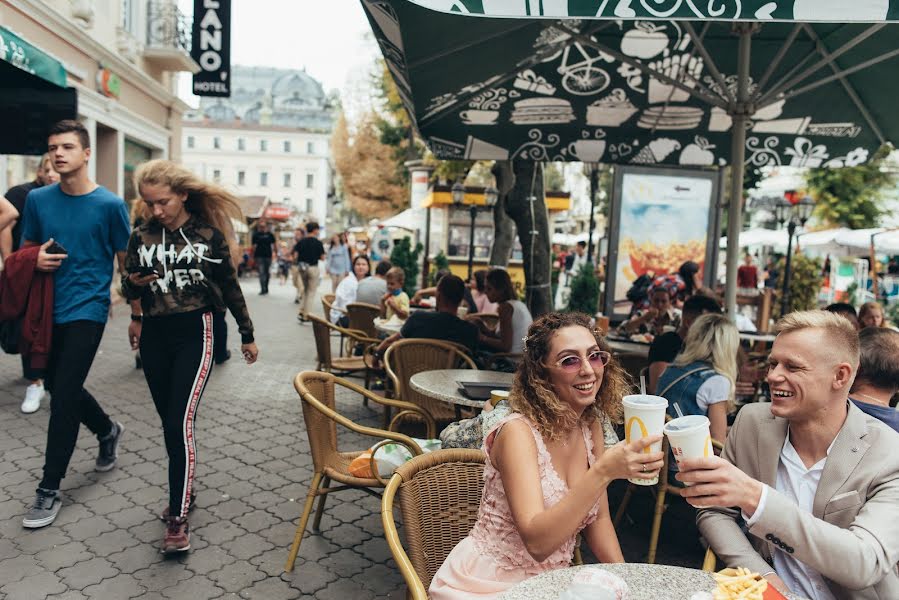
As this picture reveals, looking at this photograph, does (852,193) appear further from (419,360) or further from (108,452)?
(108,452)

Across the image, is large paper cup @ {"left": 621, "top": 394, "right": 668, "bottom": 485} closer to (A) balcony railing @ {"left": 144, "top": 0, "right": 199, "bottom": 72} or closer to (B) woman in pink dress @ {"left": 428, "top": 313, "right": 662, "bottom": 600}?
(B) woman in pink dress @ {"left": 428, "top": 313, "right": 662, "bottom": 600}

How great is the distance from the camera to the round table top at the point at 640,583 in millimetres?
1732

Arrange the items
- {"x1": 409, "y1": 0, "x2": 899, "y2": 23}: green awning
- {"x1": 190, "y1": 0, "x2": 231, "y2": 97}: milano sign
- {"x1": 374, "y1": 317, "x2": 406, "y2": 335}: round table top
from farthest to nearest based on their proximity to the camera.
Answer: {"x1": 190, "y1": 0, "x2": 231, "y2": 97}: milano sign, {"x1": 374, "y1": 317, "x2": 406, "y2": 335}: round table top, {"x1": 409, "y1": 0, "x2": 899, "y2": 23}: green awning

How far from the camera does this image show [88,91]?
1301cm

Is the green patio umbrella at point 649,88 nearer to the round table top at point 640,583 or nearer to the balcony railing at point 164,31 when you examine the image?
the round table top at point 640,583

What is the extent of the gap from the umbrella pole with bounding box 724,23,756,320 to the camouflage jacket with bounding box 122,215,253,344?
3.51 m

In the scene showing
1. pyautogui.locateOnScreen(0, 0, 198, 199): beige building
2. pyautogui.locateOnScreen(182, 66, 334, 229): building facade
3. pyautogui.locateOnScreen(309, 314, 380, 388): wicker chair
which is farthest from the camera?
pyautogui.locateOnScreen(182, 66, 334, 229): building facade

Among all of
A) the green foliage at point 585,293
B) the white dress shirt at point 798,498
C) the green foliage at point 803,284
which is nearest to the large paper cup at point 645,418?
the white dress shirt at point 798,498

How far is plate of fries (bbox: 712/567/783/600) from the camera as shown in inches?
62.5

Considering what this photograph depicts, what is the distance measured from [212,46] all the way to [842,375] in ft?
40.2

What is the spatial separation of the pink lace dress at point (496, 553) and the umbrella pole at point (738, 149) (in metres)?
3.61

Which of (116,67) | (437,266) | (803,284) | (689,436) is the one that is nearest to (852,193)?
(803,284)

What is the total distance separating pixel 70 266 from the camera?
4.13 m

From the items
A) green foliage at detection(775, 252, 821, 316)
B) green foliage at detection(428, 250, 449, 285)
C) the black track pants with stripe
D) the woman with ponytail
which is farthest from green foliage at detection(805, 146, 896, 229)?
the black track pants with stripe
